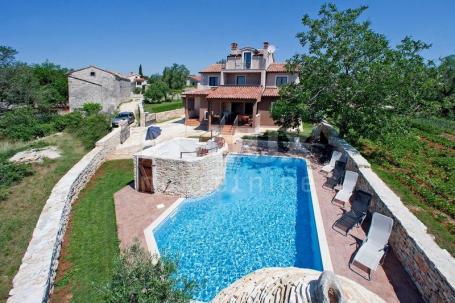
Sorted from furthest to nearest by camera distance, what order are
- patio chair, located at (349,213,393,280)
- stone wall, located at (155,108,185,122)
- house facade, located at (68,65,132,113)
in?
house facade, located at (68,65,132,113), stone wall, located at (155,108,185,122), patio chair, located at (349,213,393,280)

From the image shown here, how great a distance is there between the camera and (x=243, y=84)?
101 ft

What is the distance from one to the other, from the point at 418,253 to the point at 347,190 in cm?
572

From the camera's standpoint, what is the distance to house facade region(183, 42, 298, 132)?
93.1 feet

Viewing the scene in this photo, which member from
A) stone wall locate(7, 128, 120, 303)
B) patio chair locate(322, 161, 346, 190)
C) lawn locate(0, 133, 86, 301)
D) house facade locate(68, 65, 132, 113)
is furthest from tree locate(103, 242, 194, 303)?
house facade locate(68, 65, 132, 113)

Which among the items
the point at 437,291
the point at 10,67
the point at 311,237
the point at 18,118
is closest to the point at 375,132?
the point at 311,237

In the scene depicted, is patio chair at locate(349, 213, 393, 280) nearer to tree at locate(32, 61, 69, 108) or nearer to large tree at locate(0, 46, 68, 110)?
large tree at locate(0, 46, 68, 110)

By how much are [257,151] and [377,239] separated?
1324cm

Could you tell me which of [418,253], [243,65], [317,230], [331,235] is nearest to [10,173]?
[317,230]

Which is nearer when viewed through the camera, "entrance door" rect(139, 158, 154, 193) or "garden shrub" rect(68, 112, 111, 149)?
"entrance door" rect(139, 158, 154, 193)

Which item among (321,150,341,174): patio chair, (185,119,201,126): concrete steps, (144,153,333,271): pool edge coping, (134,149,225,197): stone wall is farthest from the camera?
(185,119,201,126): concrete steps

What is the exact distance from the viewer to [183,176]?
13203mm

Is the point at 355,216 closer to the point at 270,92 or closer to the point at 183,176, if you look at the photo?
the point at 183,176

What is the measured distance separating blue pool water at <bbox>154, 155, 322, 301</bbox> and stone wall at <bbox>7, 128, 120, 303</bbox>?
3.33m

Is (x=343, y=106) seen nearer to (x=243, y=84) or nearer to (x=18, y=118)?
(x=243, y=84)
